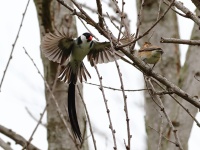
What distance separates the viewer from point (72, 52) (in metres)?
2.93

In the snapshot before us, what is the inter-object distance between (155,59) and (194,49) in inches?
57.8

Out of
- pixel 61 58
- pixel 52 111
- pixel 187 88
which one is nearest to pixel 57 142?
pixel 52 111

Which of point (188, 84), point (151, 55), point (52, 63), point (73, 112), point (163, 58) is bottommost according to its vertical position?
point (73, 112)

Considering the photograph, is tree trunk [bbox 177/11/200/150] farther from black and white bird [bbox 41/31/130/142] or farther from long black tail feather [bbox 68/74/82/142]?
long black tail feather [bbox 68/74/82/142]

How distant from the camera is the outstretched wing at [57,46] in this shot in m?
2.86

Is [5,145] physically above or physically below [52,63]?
below

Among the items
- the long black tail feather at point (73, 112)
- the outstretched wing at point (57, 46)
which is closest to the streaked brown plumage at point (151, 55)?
the long black tail feather at point (73, 112)

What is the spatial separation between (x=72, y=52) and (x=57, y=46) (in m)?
0.09

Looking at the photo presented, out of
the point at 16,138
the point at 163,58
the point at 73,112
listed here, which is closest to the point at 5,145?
the point at 73,112

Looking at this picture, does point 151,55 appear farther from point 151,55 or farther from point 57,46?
point 57,46

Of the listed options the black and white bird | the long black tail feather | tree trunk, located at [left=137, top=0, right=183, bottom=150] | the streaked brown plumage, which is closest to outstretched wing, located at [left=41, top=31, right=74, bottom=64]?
the black and white bird

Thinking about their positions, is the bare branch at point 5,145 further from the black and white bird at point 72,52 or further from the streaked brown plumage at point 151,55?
the streaked brown plumage at point 151,55

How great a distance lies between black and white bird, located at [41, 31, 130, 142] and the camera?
284cm

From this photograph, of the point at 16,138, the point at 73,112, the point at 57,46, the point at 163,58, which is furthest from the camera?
the point at 163,58
